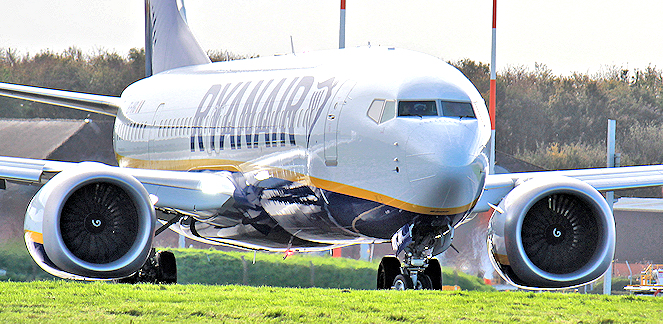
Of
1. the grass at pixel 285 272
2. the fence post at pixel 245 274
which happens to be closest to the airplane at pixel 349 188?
the grass at pixel 285 272

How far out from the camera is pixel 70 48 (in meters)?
52.0

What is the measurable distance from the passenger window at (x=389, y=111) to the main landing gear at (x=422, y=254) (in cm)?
136

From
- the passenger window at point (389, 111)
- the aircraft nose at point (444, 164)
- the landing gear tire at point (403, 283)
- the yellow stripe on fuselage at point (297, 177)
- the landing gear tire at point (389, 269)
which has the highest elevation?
the passenger window at point (389, 111)

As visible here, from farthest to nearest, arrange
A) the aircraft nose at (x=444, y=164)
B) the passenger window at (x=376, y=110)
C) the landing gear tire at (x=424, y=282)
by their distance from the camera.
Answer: the landing gear tire at (x=424, y=282), the passenger window at (x=376, y=110), the aircraft nose at (x=444, y=164)

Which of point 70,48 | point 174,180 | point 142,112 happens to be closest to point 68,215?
point 174,180

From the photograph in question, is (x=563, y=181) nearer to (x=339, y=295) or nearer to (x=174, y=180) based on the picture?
(x=339, y=295)

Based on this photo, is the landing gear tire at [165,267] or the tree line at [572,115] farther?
the tree line at [572,115]

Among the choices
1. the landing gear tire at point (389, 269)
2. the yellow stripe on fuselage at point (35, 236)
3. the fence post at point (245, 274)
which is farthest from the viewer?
the fence post at point (245, 274)

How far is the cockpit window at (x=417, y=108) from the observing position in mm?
12180

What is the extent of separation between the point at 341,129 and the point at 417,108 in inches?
48.9

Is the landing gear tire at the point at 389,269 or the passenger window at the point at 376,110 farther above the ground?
the passenger window at the point at 376,110

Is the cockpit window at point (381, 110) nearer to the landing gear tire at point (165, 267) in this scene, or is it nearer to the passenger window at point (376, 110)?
the passenger window at point (376, 110)

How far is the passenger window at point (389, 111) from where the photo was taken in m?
12.3

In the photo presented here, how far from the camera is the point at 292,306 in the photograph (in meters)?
11.5
